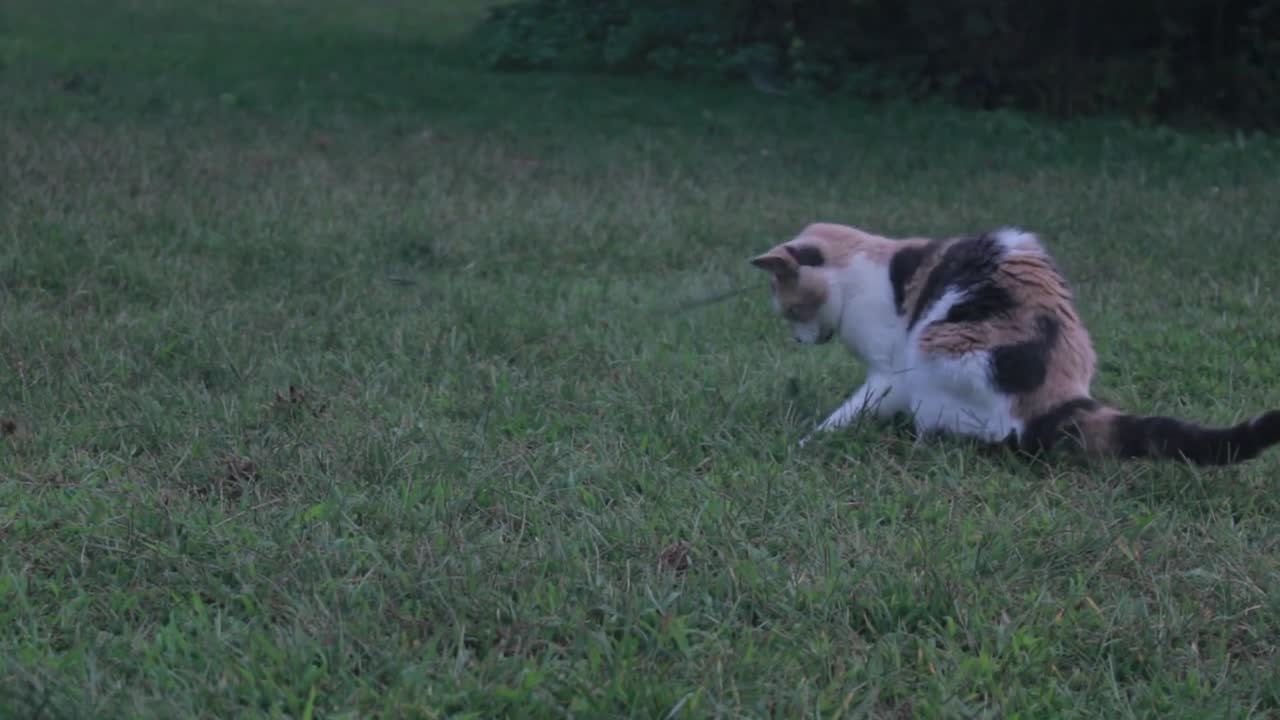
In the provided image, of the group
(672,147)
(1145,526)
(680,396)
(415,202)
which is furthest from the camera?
(672,147)

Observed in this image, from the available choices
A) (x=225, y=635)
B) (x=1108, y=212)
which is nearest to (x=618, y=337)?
(x=225, y=635)

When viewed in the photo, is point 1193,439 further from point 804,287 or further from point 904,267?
point 804,287

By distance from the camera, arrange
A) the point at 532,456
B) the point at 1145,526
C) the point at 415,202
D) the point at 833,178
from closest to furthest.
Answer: the point at 1145,526
the point at 532,456
the point at 415,202
the point at 833,178

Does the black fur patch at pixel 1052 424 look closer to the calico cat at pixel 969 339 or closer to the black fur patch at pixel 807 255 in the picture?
the calico cat at pixel 969 339

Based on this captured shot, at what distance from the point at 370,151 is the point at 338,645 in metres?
7.49

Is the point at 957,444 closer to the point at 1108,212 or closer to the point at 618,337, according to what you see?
the point at 618,337

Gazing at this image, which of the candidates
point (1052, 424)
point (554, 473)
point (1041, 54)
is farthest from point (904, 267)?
point (1041, 54)

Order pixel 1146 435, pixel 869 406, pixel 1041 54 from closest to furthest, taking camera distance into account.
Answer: pixel 1146 435, pixel 869 406, pixel 1041 54

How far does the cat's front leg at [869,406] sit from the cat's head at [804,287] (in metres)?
0.36

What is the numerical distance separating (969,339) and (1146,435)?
1.91ft

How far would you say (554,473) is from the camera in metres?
3.95

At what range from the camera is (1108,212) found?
8.33m

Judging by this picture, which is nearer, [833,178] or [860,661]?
[860,661]

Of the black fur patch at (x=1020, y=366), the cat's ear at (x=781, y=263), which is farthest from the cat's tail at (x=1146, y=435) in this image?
the cat's ear at (x=781, y=263)
